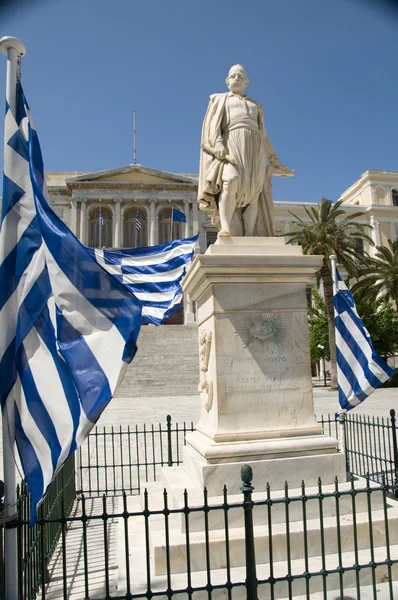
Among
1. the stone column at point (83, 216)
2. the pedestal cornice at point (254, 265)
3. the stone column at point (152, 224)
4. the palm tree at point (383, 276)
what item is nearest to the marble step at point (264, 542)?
the pedestal cornice at point (254, 265)

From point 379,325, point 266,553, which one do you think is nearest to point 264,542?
point 266,553

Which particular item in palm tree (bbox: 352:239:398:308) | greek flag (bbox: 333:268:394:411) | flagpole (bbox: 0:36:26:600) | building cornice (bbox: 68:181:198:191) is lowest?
flagpole (bbox: 0:36:26:600)

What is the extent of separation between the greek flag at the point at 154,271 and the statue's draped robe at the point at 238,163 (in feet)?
9.20

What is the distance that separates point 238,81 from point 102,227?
164 feet

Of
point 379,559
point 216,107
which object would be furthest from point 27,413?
point 216,107

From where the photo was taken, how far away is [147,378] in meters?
27.9

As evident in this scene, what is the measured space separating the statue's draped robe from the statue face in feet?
0.33

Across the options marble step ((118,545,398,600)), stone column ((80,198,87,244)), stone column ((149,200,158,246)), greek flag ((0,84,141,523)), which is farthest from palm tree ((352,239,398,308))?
stone column ((80,198,87,244))

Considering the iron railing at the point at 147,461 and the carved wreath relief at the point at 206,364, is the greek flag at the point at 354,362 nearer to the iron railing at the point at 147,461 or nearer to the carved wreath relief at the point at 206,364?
the iron railing at the point at 147,461

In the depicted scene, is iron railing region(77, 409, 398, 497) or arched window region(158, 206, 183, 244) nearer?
iron railing region(77, 409, 398, 497)

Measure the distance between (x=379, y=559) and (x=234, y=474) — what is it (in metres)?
1.32

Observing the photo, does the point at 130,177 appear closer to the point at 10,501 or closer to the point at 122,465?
the point at 122,465

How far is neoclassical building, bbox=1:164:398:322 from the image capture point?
176ft

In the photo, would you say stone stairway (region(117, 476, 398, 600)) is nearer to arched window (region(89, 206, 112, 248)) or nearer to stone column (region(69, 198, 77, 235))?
arched window (region(89, 206, 112, 248))
